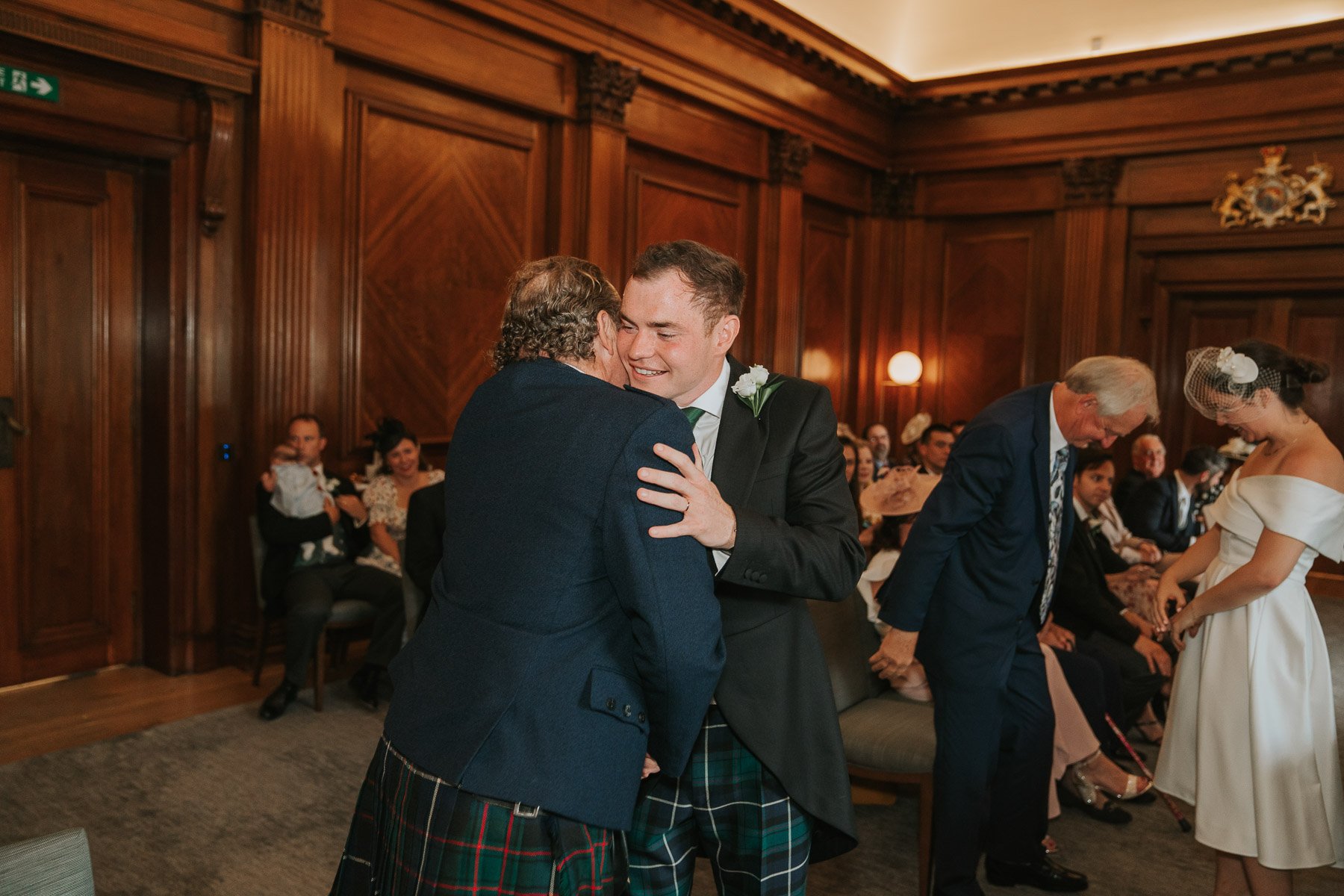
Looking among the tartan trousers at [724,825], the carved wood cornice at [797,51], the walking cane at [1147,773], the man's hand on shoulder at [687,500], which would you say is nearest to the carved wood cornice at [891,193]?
the carved wood cornice at [797,51]

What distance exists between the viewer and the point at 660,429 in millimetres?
1570

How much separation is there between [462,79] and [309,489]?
281 centimetres

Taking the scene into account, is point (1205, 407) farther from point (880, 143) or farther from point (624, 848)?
point (880, 143)

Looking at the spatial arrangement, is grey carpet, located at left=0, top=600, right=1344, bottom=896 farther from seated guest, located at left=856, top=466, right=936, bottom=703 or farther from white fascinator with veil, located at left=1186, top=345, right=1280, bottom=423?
white fascinator with veil, located at left=1186, top=345, right=1280, bottom=423

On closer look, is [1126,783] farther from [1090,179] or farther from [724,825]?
[1090,179]

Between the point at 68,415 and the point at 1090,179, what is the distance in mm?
8680

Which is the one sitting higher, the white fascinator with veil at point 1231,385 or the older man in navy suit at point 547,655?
the white fascinator with veil at point 1231,385

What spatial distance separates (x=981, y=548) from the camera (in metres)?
3.12

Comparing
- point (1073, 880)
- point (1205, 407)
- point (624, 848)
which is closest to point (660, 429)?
point (624, 848)

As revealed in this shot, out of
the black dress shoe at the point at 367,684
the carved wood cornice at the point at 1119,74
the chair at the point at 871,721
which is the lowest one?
the black dress shoe at the point at 367,684

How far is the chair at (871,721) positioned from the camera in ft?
11.0

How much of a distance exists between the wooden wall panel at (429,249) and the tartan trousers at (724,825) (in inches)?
171

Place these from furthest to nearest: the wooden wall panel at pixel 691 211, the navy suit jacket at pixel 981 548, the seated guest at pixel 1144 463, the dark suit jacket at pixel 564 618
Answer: the wooden wall panel at pixel 691 211 → the seated guest at pixel 1144 463 → the navy suit jacket at pixel 981 548 → the dark suit jacket at pixel 564 618

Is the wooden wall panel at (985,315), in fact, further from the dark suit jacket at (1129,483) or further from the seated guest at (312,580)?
the seated guest at (312,580)
